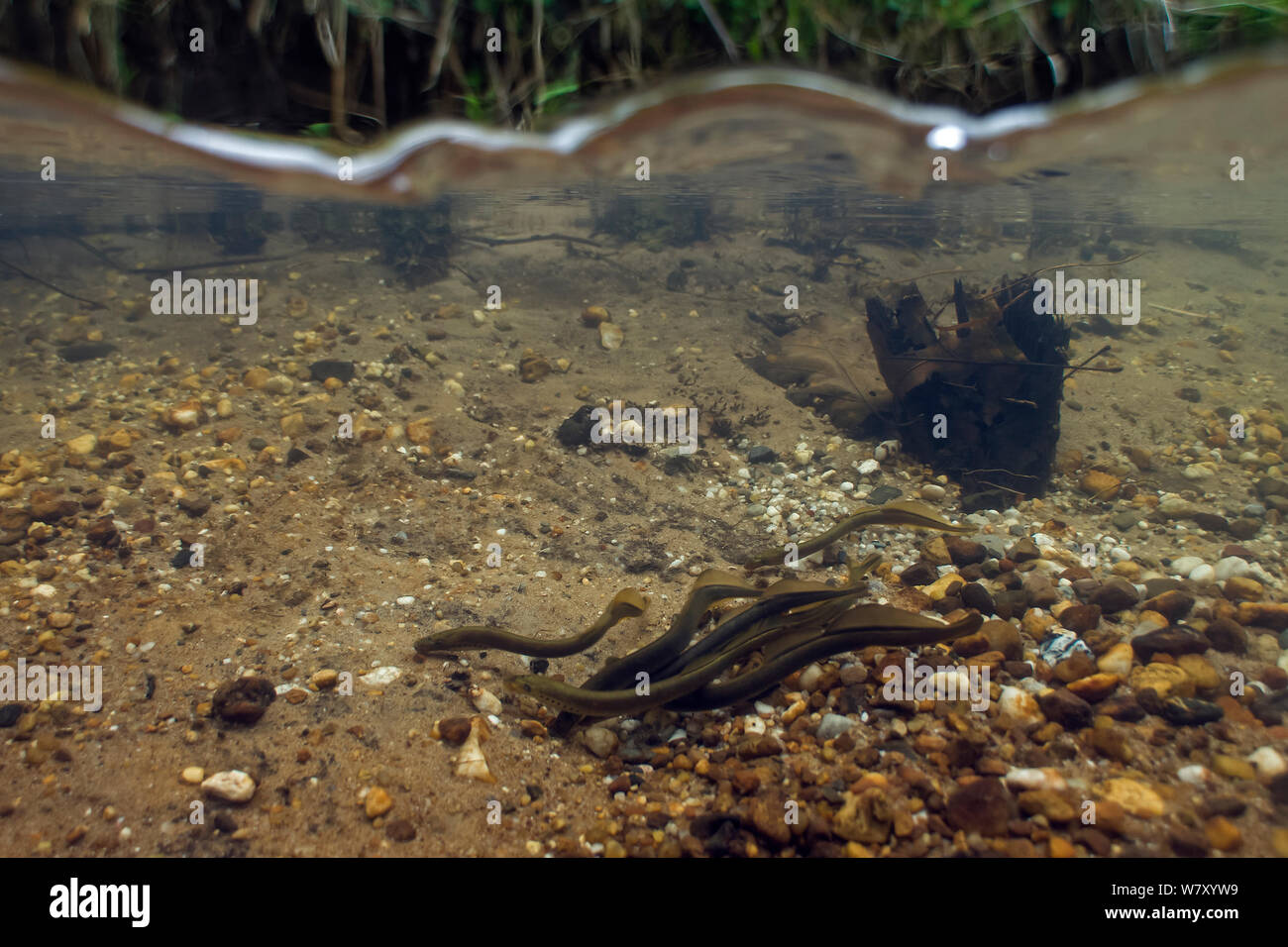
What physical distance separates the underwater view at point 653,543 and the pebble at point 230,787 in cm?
1

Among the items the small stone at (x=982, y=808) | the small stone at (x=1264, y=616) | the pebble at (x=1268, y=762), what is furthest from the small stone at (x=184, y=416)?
the small stone at (x=1264, y=616)

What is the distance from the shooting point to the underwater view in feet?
10.8

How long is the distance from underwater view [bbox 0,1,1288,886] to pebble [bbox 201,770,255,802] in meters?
0.01

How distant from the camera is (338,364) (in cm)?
908

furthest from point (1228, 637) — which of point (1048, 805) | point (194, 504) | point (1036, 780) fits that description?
point (194, 504)

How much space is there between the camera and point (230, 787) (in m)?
3.34

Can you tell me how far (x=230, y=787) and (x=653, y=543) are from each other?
388cm

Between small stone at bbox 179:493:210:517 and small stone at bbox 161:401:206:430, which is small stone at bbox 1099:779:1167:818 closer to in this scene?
small stone at bbox 179:493:210:517

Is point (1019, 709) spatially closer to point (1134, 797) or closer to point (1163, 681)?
point (1134, 797)

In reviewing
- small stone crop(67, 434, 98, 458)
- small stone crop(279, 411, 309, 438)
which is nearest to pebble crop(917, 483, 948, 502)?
small stone crop(279, 411, 309, 438)

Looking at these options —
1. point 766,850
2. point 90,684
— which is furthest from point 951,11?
point 90,684

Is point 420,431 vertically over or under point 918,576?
over

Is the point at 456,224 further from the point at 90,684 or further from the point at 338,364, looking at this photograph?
the point at 90,684

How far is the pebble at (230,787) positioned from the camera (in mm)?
3311
